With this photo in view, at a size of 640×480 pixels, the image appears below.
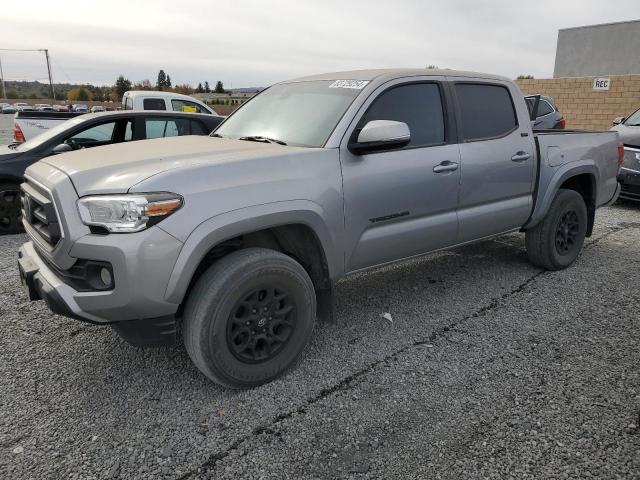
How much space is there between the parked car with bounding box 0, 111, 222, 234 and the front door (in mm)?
4264

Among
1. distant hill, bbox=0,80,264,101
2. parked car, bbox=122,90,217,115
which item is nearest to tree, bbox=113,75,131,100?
distant hill, bbox=0,80,264,101

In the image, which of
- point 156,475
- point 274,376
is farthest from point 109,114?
point 156,475

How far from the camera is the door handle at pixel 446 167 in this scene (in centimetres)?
372

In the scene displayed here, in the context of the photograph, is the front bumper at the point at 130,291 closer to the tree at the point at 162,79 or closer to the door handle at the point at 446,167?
the door handle at the point at 446,167

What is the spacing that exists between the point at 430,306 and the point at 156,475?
8.55ft

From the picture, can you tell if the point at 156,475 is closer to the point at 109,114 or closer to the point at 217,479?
the point at 217,479

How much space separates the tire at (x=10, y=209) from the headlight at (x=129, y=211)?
461 centimetres

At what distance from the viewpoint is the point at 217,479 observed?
228cm

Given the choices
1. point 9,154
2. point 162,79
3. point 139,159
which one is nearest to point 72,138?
point 9,154

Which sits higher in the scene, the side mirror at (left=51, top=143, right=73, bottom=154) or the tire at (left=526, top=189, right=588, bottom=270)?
the side mirror at (left=51, top=143, right=73, bottom=154)

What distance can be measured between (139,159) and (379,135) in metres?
1.45

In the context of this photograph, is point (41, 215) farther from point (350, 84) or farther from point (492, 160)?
point (492, 160)

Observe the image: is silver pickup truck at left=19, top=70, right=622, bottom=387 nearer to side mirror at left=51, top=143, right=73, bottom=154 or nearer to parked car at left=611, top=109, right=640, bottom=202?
side mirror at left=51, top=143, right=73, bottom=154

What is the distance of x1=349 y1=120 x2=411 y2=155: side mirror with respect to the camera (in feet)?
10.4
